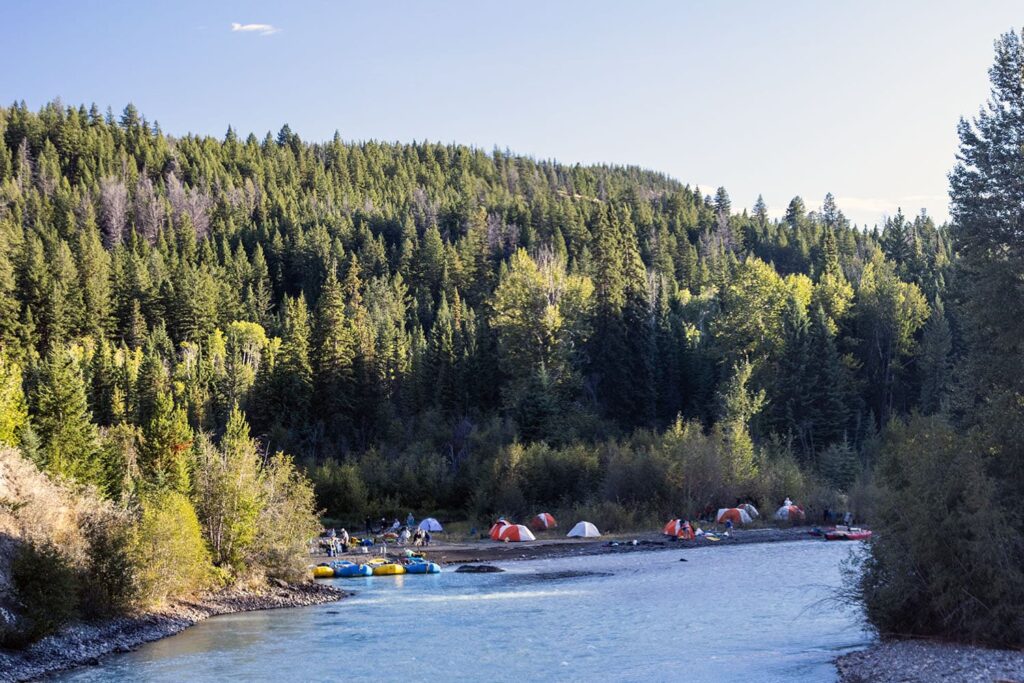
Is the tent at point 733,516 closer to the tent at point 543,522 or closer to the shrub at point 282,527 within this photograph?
the tent at point 543,522

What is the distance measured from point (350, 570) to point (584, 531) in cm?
1630

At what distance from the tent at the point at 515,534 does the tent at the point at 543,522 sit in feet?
9.07

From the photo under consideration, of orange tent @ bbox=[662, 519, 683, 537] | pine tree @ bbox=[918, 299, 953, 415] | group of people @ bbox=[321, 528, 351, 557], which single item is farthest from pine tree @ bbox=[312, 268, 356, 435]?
pine tree @ bbox=[918, 299, 953, 415]

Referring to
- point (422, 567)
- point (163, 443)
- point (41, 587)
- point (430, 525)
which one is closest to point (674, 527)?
point (430, 525)

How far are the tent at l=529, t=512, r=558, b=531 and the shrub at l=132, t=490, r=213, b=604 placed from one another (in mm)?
28435

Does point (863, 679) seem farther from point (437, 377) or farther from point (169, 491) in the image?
point (437, 377)

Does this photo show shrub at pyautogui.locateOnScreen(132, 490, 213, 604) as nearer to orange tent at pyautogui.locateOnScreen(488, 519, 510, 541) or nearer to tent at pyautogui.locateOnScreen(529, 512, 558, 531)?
orange tent at pyautogui.locateOnScreen(488, 519, 510, 541)

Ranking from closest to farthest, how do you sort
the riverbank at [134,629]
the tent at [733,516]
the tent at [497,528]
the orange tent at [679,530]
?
1. the riverbank at [134,629]
2. the orange tent at [679,530]
3. the tent at [497,528]
4. the tent at [733,516]

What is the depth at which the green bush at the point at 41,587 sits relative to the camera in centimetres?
2917

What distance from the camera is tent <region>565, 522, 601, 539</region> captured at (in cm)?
6200

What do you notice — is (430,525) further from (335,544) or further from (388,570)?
(388,570)

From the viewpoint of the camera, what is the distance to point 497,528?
205ft

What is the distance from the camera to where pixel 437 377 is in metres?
87.1

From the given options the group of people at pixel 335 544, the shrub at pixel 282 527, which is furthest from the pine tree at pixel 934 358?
the shrub at pixel 282 527
